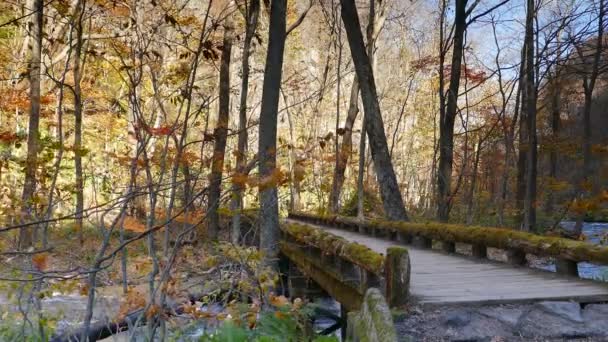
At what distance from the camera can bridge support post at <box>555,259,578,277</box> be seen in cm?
596

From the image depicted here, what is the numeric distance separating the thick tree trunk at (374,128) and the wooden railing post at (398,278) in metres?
7.11

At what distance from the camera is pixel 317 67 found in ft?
100

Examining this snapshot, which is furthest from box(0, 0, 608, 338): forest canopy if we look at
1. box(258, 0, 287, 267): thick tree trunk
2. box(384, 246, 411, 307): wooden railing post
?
box(384, 246, 411, 307): wooden railing post

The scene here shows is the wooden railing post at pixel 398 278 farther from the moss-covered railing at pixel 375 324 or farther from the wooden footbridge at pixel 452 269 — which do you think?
the moss-covered railing at pixel 375 324

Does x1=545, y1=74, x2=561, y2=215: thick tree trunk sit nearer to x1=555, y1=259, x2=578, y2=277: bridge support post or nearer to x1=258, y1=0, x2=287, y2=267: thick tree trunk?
x1=258, y1=0, x2=287, y2=267: thick tree trunk

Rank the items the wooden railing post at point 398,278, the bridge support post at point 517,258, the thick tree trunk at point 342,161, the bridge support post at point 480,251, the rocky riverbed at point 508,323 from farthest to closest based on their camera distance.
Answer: the thick tree trunk at point 342,161 → the bridge support post at point 480,251 → the bridge support post at point 517,258 → the wooden railing post at point 398,278 → the rocky riverbed at point 508,323

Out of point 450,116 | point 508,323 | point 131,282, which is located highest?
point 450,116

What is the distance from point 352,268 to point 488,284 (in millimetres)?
1604

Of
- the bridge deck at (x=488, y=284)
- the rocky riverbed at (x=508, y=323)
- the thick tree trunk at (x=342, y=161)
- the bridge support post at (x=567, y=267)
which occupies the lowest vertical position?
the rocky riverbed at (x=508, y=323)

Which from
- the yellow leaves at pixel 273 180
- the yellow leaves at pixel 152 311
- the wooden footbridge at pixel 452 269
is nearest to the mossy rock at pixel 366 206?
the wooden footbridge at pixel 452 269

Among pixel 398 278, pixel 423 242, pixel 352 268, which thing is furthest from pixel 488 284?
pixel 423 242

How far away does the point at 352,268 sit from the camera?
22.0ft

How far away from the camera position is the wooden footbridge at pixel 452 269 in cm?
478

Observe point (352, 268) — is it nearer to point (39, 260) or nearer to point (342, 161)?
point (39, 260)
